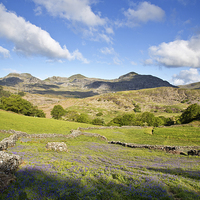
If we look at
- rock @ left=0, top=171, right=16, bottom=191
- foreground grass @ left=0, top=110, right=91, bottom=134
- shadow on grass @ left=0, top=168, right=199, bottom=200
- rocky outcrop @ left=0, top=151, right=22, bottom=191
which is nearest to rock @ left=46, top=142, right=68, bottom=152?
A: rocky outcrop @ left=0, top=151, right=22, bottom=191

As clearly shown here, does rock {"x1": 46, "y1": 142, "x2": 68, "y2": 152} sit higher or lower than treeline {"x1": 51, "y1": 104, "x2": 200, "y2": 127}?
higher

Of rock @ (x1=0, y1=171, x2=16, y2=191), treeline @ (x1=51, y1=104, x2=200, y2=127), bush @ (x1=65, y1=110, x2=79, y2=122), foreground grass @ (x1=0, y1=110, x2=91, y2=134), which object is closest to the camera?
rock @ (x1=0, y1=171, x2=16, y2=191)

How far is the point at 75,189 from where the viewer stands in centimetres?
907

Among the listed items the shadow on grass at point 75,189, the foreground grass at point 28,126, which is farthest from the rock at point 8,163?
the foreground grass at point 28,126

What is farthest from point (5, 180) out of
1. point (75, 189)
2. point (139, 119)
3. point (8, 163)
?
point (139, 119)

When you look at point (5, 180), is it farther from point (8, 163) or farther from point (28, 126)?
point (28, 126)

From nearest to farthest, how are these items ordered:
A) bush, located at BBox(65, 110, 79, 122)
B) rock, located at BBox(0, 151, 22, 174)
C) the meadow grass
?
rock, located at BBox(0, 151, 22, 174) → the meadow grass → bush, located at BBox(65, 110, 79, 122)

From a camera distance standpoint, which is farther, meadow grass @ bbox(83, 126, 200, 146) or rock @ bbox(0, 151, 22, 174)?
meadow grass @ bbox(83, 126, 200, 146)

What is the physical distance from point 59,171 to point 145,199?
7591mm

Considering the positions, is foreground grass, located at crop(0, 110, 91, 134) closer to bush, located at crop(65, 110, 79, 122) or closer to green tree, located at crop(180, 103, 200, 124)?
bush, located at crop(65, 110, 79, 122)

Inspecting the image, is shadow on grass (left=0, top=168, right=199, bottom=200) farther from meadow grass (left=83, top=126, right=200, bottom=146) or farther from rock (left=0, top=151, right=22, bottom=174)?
meadow grass (left=83, top=126, right=200, bottom=146)

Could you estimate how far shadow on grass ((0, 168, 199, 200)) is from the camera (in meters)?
8.21

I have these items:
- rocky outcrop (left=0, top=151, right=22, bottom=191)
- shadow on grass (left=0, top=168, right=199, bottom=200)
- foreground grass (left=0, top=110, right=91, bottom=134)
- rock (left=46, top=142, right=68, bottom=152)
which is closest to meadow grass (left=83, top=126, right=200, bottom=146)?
foreground grass (left=0, top=110, right=91, bottom=134)

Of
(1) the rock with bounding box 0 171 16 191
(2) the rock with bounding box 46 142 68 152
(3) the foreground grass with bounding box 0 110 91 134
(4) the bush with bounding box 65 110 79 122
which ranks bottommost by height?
(4) the bush with bounding box 65 110 79 122
